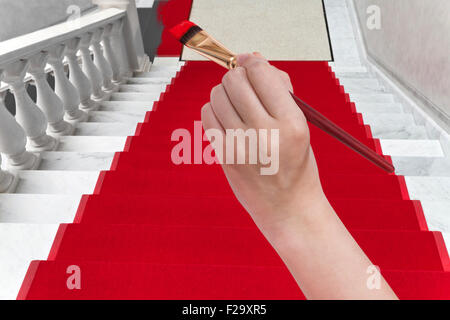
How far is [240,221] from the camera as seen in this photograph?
46.8 inches

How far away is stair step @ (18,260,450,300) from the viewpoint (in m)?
0.83

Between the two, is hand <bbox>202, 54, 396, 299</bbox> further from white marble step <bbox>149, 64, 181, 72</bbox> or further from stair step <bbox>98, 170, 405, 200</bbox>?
white marble step <bbox>149, 64, 181, 72</bbox>

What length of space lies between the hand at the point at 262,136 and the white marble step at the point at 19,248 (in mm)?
695

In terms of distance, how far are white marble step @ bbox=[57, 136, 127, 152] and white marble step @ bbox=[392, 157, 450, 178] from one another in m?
1.31

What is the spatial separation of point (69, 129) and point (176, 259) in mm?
1357

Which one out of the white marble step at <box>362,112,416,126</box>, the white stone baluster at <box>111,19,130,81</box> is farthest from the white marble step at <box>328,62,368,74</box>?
the white stone baluster at <box>111,19,130,81</box>

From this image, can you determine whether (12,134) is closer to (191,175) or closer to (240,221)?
(191,175)

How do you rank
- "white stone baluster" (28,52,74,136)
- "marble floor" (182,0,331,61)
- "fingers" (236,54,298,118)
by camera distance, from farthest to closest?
1. "marble floor" (182,0,331,61)
2. "white stone baluster" (28,52,74,136)
3. "fingers" (236,54,298,118)

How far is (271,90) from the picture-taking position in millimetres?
429

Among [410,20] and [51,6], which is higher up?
[51,6]

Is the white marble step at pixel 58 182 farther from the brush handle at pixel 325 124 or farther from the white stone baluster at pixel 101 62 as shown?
the white stone baluster at pixel 101 62

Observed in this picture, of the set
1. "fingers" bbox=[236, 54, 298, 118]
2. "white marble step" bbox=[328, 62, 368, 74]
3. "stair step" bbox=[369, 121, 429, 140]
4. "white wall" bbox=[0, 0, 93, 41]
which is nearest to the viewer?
"fingers" bbox=[236, 54, 298, 118]

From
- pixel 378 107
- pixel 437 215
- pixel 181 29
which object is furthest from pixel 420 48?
pixel 181 29
